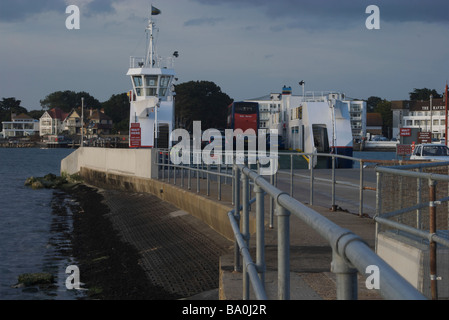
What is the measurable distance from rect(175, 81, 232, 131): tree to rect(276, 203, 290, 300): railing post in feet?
362

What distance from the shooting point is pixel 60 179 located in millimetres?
43438

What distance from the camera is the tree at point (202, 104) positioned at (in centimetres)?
11844

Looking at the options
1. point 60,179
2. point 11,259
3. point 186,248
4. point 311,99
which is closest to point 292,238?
point 186,248

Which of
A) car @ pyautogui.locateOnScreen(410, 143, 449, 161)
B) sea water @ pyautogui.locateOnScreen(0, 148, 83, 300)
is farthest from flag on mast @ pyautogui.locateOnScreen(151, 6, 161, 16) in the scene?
car @ pyautogui.locateOnScreen(410, 143, 449, 161)

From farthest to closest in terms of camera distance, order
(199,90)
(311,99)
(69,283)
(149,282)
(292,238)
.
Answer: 1. (199,90)
2. (311,99)
3. (69,283)
4. (149,282)
5. (292,238)

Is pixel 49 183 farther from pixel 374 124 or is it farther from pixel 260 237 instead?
pixel 374 124

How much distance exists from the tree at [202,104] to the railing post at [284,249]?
4350 inches

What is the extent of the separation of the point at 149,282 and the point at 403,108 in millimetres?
155351

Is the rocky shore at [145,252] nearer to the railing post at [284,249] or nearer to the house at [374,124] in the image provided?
the railing post at [284,249]

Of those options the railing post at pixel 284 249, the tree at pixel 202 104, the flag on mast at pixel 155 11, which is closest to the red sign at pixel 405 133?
the flag on mast at pixel 155 11

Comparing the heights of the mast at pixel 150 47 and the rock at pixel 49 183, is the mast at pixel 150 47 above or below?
above

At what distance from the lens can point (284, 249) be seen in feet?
10.9

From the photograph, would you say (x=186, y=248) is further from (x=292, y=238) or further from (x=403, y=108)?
(x=403, y=108)

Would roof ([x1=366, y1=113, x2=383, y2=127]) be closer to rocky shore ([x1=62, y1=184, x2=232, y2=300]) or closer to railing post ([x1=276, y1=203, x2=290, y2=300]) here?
rocky shore ([x1=62, y1=184, x2=232, y2=300])
